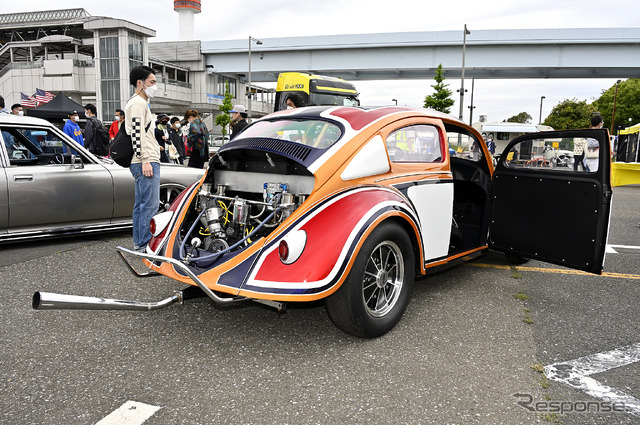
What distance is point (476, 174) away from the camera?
4.98 m

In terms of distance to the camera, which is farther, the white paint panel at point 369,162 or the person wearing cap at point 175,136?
the person wearing cap at point 175,136

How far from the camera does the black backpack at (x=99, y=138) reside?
9.47 m

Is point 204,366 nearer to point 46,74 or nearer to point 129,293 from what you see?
point 129,293

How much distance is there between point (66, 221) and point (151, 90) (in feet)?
6.68

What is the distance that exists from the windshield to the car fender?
1.97ft

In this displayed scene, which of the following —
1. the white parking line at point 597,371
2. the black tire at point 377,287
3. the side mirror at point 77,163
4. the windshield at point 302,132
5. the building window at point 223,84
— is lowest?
the white parking line at point 597,371

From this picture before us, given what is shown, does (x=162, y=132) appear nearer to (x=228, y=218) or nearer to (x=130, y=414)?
(x=228, y=218)

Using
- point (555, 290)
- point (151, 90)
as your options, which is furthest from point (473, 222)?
point (151, 90)

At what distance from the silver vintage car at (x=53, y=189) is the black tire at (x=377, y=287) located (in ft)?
13.3

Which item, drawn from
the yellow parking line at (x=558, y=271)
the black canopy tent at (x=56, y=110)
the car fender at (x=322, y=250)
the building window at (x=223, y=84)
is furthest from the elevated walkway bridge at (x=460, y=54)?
the car fender at (x=322, y=250)

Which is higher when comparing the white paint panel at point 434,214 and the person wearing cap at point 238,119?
the person wearing cap at point 238,119

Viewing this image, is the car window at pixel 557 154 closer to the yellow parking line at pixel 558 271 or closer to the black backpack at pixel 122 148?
the yellow parking line at pixel 558 271

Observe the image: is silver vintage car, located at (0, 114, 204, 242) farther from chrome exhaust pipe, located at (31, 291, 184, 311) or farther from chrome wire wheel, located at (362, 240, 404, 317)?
chrome wire wheel, located at (362, 240, 404, 317)

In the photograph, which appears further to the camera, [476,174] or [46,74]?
[46,74]
